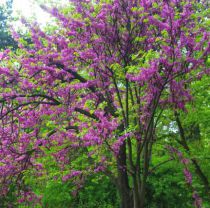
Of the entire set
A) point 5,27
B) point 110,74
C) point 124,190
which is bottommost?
point 124,190

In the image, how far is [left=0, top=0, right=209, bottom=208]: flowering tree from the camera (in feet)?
21.7

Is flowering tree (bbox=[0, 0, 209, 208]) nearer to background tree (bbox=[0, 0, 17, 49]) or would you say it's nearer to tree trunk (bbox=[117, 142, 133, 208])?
tree trunk (bbox=[117, 142, 133, 208])

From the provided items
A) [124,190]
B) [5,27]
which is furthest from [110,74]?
[5,27]

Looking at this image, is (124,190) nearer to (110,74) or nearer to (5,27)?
(110,74)

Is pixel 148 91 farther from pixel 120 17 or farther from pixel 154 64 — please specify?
pixel 120 17

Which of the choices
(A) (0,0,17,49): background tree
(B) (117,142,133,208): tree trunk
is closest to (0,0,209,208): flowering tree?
(B) (117,142,133,208): tree trunk

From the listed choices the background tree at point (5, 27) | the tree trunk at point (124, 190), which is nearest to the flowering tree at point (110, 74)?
the tree trunk at point (124, 190)

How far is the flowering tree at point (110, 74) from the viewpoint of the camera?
6605 millimetres

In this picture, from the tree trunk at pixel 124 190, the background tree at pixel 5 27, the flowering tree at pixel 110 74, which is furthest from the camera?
the background tree at pixel 5 27

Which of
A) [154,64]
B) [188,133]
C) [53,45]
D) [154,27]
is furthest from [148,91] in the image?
[188,133]

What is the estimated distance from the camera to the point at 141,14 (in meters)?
6.74

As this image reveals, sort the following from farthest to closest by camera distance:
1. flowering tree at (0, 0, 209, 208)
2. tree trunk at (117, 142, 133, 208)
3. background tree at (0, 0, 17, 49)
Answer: background tree at (0, 0, 17, 49)
tree trunk at (117, 142, 133, 208)
flowering tree at (0, 0, 209, 208)

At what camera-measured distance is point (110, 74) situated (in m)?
7.50

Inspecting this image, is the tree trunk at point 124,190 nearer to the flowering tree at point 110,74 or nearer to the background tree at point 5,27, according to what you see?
the flowering tree at point 110,74
